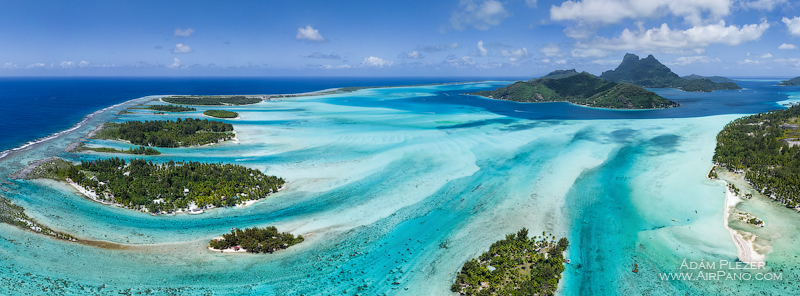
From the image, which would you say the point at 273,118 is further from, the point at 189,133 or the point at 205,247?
the point at 205,247

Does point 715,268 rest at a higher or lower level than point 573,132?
lower

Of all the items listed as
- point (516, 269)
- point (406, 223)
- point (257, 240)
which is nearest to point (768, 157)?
point (516, 269)

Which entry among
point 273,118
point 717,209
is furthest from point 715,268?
point 273,118

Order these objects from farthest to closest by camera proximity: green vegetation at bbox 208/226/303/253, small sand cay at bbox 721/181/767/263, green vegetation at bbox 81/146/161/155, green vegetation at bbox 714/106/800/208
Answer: green vegetation at bbox 81/146/161/155
green vegetation at bbox 714/106/800/208
green vegetation at bbox 208/226/303/253
small sand cay at bbox 721/181/767/263

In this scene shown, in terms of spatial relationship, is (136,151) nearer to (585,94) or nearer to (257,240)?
(257,240)

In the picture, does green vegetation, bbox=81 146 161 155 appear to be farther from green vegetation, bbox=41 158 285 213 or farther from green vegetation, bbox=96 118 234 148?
green vegetation, bbox=41 158 285 213

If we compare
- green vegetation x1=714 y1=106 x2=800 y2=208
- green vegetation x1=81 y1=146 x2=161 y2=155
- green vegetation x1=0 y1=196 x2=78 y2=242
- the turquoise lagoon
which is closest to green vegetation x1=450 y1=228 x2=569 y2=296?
the turquoise lagoon
